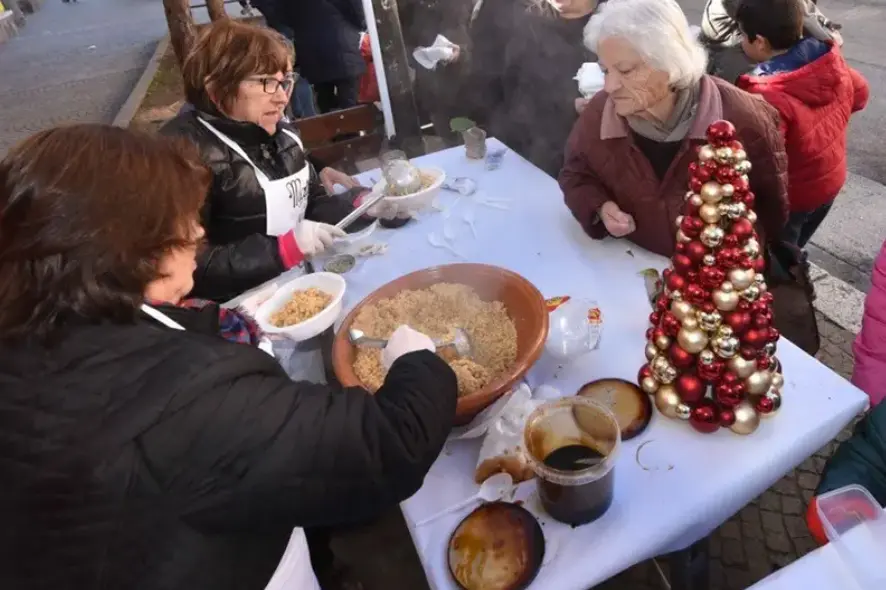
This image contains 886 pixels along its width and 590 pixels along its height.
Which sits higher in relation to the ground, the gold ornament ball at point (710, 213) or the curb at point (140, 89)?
the gold ornament ball at point (710, 213)

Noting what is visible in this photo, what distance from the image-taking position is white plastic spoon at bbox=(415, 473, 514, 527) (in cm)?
127

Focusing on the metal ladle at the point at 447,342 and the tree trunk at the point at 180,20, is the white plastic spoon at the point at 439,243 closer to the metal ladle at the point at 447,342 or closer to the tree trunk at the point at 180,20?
the metal ladle at the point at 447,342

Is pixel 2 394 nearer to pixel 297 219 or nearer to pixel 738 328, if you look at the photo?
pixel 738 328

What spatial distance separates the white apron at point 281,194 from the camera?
205 centimetres

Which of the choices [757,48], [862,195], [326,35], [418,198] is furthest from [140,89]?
[862,195]

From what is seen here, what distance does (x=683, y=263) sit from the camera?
1279 millimetres

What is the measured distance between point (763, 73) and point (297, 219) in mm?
1866

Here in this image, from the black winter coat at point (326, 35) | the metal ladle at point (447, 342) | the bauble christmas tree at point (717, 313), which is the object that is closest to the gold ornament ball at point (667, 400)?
the bauble christmas tree at point (717, 313)

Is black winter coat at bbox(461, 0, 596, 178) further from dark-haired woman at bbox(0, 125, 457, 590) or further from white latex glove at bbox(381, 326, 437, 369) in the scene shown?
dark-haired woman at bbox(0, 125, 457, 590)

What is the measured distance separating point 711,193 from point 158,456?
1.06 m

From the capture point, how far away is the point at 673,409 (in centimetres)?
136

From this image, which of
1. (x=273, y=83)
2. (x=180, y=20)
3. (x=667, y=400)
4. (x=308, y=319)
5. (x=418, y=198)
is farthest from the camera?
(x=180, y=20)

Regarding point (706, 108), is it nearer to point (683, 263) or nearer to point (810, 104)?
point (683, 263)

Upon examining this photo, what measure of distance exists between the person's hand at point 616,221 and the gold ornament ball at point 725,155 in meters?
0.69
